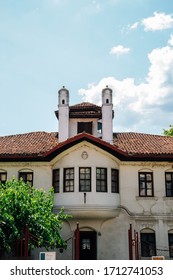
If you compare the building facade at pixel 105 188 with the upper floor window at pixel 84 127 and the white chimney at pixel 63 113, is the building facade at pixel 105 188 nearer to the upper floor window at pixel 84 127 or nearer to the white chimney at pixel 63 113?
the white chimney at pixel 63 113

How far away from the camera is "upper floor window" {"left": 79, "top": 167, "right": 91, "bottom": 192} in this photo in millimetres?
20031

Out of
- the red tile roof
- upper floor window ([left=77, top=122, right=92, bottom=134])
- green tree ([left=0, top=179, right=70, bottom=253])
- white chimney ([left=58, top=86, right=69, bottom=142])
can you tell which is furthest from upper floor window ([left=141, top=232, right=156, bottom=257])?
white chimney ([left=58, top=86, right=69, bottom=142])

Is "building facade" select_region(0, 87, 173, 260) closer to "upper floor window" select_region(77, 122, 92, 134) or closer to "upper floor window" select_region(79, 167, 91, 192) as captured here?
"upper floor window" select_region(79, 167, 91, 192)

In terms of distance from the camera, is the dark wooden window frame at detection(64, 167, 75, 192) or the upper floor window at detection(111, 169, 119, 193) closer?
the dark wooden window frame at detection(64, 167, 75, 192)

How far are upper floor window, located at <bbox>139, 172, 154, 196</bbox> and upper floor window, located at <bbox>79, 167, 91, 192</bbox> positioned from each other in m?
3.15

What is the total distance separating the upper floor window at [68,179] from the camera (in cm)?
2025

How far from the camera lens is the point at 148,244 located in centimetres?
2028

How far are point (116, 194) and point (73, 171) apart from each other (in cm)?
277

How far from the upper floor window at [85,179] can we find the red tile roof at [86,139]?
5.01 feet

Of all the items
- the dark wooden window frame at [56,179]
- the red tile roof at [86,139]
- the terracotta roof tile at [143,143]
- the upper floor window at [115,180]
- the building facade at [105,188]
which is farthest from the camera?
the terracotta roof tile at [143,143]

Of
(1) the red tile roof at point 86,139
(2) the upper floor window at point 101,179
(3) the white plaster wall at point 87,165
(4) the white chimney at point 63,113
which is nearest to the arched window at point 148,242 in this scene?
(3) the white plaster wall at point 87,165

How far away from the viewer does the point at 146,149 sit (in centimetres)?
2130
